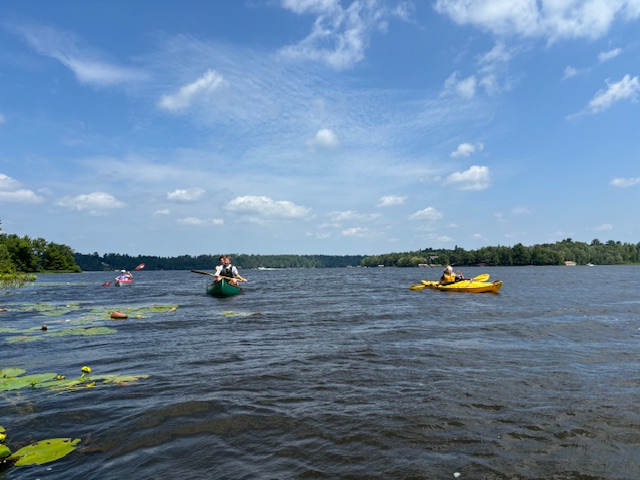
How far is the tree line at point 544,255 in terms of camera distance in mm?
157875

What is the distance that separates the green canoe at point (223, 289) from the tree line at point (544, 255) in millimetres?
132784

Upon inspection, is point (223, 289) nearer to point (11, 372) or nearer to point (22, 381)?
point (11, 372)

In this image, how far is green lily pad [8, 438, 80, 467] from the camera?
18.3ft

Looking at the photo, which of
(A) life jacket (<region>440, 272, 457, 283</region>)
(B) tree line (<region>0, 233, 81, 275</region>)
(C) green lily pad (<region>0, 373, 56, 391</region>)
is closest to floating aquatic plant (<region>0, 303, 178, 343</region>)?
(C) green lily pad (<region>0, 373, 56, 391</region>)

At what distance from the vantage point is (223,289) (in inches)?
1248

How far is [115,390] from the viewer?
28.7 feet

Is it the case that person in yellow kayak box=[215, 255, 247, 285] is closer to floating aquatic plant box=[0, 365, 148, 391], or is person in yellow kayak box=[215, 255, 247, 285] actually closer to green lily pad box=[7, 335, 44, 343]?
green lily pad box=[7, 335, 44, 343]

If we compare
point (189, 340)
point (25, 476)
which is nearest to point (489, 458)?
point (25, 476)

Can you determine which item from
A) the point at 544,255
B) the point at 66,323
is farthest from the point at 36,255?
the point at 544,255

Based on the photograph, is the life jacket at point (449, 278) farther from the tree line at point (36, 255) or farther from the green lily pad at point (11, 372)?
the tree line at point (36, 255)

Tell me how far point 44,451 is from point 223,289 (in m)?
26.1

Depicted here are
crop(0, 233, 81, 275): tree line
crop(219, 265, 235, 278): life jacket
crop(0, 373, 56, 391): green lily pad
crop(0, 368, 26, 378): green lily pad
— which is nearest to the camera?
crop(0, 373, 56, 391): green lily pad

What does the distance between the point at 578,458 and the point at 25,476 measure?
7.42m

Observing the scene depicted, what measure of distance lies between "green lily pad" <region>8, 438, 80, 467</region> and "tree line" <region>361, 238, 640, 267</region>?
156192 millimetres
